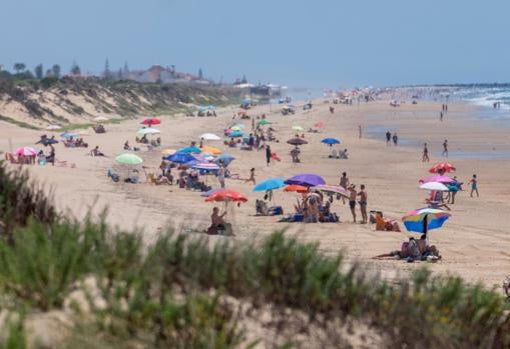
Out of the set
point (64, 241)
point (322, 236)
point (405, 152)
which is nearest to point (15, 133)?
point (405, 152)

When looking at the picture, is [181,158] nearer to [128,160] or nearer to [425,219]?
[128,160]

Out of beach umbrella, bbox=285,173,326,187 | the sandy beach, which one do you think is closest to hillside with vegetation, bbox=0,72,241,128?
the sandy beach

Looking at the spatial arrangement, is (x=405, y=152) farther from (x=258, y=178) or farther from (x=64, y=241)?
(x=64, y=241)

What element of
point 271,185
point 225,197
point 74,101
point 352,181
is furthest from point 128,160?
point 74,101

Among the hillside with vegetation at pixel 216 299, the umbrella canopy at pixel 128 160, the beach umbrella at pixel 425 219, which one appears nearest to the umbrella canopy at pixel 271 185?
the beach umbrella at pixel 425 219

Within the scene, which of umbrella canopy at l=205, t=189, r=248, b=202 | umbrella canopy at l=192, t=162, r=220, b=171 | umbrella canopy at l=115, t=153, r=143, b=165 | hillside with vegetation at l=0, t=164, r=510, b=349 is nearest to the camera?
hillside with vegetation at l=0, t=164, r=510, b=349

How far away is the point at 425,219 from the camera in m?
14.7

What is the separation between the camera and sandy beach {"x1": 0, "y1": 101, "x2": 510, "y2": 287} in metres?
14.6

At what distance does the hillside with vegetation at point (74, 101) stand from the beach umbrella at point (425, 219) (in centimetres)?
3300

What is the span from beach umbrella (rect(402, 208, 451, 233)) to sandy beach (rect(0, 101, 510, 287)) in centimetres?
54

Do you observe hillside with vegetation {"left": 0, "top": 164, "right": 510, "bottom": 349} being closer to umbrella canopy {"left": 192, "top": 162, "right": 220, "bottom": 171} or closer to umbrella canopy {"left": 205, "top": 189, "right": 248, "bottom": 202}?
umbrella canopy {"left": 205, "top": 189, "right": 248, "bottom": 202}

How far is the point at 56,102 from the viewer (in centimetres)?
5406

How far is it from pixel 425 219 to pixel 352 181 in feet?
40.2

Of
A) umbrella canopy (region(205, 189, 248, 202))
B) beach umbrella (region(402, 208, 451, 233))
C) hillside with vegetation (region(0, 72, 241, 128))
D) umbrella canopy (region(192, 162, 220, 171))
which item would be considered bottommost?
beach umbrella (region(402, 208, 451, 233))
